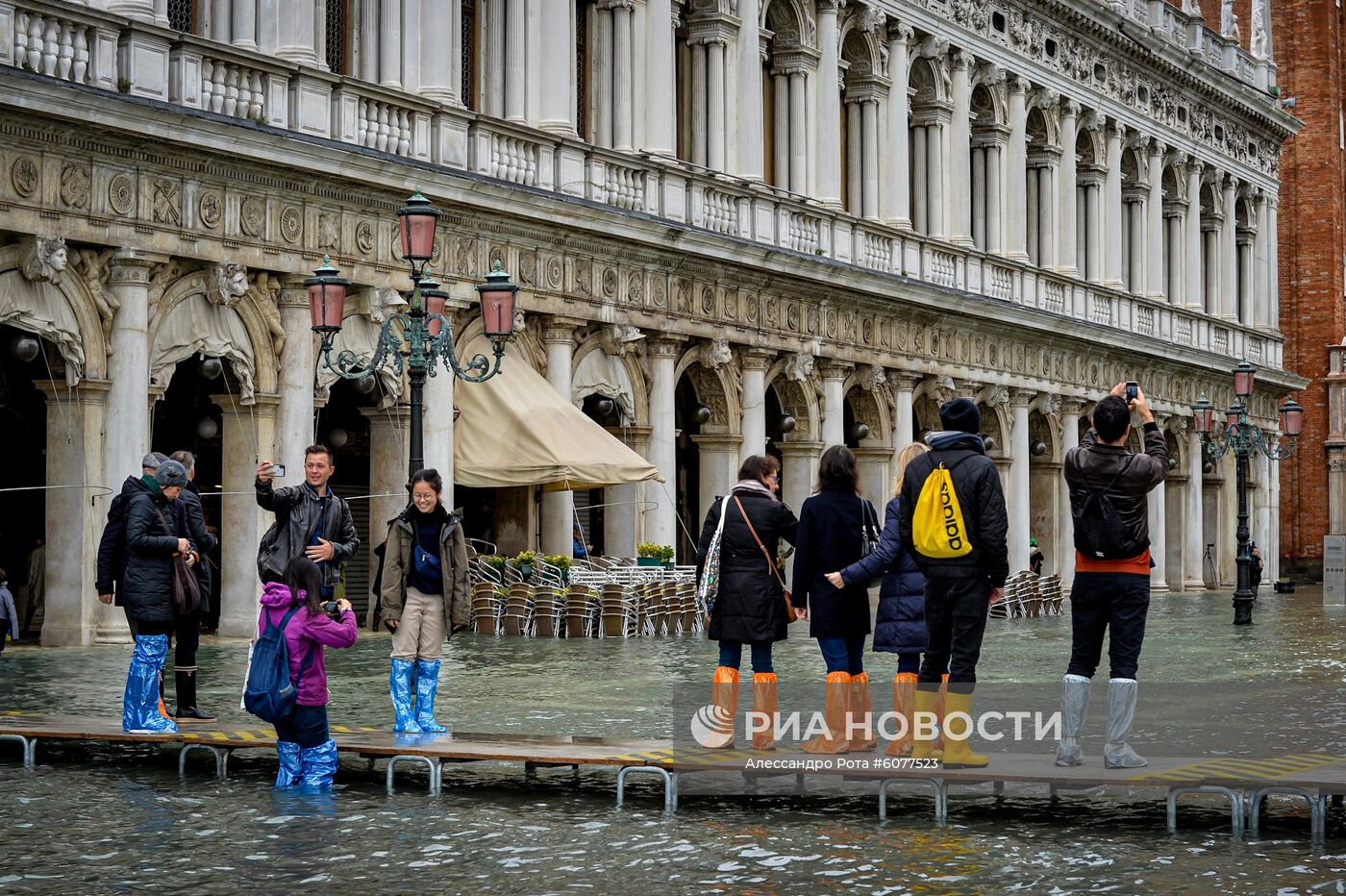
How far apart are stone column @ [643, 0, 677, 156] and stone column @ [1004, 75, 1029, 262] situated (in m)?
12.0

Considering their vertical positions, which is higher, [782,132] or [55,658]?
[782,132]

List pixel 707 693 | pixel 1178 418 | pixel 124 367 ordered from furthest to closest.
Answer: pixel 1178 418, pixel 124 367, pixel 707 693

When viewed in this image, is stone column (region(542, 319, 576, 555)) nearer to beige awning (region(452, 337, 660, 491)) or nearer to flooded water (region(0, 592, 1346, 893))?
beige awning (region(452, 337, 660, 491))

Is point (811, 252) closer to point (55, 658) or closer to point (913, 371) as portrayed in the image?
point (913, 371)

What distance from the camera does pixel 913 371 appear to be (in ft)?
116

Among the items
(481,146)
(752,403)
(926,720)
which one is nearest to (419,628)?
(926,720)

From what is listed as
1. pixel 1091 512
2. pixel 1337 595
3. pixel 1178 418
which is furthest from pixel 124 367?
pixel 1178 418

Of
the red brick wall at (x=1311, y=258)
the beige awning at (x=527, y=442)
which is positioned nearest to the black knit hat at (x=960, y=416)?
the beige awning at (x=527, y=442)

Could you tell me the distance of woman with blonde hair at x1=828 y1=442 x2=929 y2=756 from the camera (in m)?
10.6

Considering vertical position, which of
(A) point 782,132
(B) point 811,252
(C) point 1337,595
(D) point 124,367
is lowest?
(C) point 1337,595

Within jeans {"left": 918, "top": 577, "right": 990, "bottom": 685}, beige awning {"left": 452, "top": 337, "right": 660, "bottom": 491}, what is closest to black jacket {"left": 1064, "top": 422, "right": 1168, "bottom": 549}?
jeans {"left": 918, "top": 577, "right": 990, "bottom": 685}

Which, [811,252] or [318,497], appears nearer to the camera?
[318,497]

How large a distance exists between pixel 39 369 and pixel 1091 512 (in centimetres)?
1356

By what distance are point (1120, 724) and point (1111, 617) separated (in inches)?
20.0
